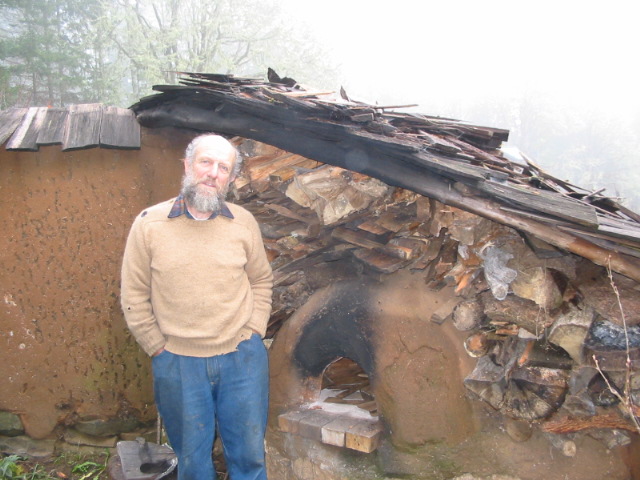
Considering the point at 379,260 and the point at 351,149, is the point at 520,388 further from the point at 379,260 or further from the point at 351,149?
the point at 351,149

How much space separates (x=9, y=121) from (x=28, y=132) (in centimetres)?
27

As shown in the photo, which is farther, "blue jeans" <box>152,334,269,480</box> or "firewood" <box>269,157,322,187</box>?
"firewood" <box>269,157,322,187</box>

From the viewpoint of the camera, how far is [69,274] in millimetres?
4059

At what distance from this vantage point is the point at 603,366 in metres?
2.64

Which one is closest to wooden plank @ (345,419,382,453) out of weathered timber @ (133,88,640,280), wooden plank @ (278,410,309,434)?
wooden plank @ (278,410,309,434)

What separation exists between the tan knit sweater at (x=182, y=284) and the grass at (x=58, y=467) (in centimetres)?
203

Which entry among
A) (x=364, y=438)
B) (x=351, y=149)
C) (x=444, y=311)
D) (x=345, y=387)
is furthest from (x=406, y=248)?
(x=345, y=387)

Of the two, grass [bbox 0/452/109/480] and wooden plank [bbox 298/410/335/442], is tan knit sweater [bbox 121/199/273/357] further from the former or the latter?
grass [bbox 0/452/109/480]

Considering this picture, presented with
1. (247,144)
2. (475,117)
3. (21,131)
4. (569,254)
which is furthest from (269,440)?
(475,117)

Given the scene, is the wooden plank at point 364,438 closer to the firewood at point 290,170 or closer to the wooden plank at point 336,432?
the wooden plank at point 336,432

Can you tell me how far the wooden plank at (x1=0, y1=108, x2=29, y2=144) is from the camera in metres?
3.77

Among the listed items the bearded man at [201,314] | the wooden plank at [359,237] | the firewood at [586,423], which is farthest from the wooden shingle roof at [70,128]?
the firewood at [586,423]

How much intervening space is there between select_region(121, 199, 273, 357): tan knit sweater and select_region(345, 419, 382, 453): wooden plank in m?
1.24

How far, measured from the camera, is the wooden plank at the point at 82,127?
3.80 meters
